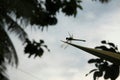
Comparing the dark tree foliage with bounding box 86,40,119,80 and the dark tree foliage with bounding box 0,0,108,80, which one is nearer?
the dark tree foliage with bounding box 86,40,119,80

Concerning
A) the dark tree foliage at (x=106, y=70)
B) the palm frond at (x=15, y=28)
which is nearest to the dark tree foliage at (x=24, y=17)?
the palm frond at (x=15, y=28)

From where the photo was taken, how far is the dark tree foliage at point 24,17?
959 centimetres

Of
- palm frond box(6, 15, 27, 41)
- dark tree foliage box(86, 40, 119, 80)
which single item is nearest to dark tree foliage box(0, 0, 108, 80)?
palm frond box(6, 15, 27, 41)

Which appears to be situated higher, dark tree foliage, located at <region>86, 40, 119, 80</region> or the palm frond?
the palm frond

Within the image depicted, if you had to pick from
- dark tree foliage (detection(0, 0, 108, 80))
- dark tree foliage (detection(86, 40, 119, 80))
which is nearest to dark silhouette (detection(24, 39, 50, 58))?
dark tree foliage (detection(0, 0, 108, 80))

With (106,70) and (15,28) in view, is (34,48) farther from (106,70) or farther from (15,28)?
Result: (106,70)

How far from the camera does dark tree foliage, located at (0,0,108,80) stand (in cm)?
959

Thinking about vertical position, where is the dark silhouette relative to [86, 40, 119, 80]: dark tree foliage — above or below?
above

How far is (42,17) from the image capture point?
A: 1066 centimetres

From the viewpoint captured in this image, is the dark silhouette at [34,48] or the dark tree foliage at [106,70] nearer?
the dark tree foliage at [106,70]

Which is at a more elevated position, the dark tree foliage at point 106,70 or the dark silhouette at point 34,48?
the dark silhouette at point 34,48

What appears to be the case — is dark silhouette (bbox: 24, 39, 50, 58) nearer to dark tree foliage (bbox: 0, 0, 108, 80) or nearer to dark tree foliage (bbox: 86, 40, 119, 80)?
dark tree foliage (bbox: 0, 0, 108, 80)

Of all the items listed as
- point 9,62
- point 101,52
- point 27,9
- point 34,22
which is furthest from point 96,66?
point 9,62

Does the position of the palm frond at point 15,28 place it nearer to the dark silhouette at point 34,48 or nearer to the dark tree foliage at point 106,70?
the dark silhouette at point 34,48
